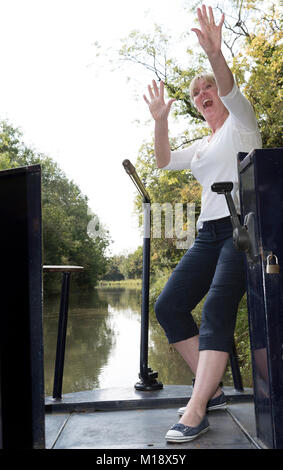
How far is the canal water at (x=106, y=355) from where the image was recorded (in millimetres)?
10406

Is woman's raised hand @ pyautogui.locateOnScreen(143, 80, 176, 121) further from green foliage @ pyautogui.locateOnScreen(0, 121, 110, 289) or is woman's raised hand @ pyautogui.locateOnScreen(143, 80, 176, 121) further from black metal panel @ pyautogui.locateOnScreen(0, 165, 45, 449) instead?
green foliage @ pyautogui.locateOnScreen(0, 121, 110, 289)

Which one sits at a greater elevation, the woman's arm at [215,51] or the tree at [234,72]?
the tree at [234,72]

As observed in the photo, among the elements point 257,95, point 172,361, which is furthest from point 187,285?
point 172,361

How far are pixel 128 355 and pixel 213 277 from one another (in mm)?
11389

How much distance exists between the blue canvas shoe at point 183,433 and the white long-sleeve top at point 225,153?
80 centimetres

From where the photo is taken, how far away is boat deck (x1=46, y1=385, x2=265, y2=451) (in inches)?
73.5

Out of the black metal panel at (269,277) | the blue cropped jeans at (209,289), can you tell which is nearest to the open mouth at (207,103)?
the blue cropped jeans at (209,289)

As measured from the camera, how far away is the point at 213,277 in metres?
2.26

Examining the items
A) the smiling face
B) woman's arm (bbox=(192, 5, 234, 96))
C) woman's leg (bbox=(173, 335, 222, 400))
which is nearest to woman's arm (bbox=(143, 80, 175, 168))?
the smiling face

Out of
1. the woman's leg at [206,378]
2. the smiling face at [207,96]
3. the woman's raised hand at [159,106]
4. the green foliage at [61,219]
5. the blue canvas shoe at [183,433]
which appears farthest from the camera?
the green foliage at [61,219]

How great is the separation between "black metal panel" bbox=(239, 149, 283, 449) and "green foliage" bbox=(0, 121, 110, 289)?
2610cm

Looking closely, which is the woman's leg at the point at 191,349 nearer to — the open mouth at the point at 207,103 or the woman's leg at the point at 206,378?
the woman's leg at the point at 206,378

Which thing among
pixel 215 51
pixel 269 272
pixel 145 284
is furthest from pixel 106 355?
pixel 269 272
